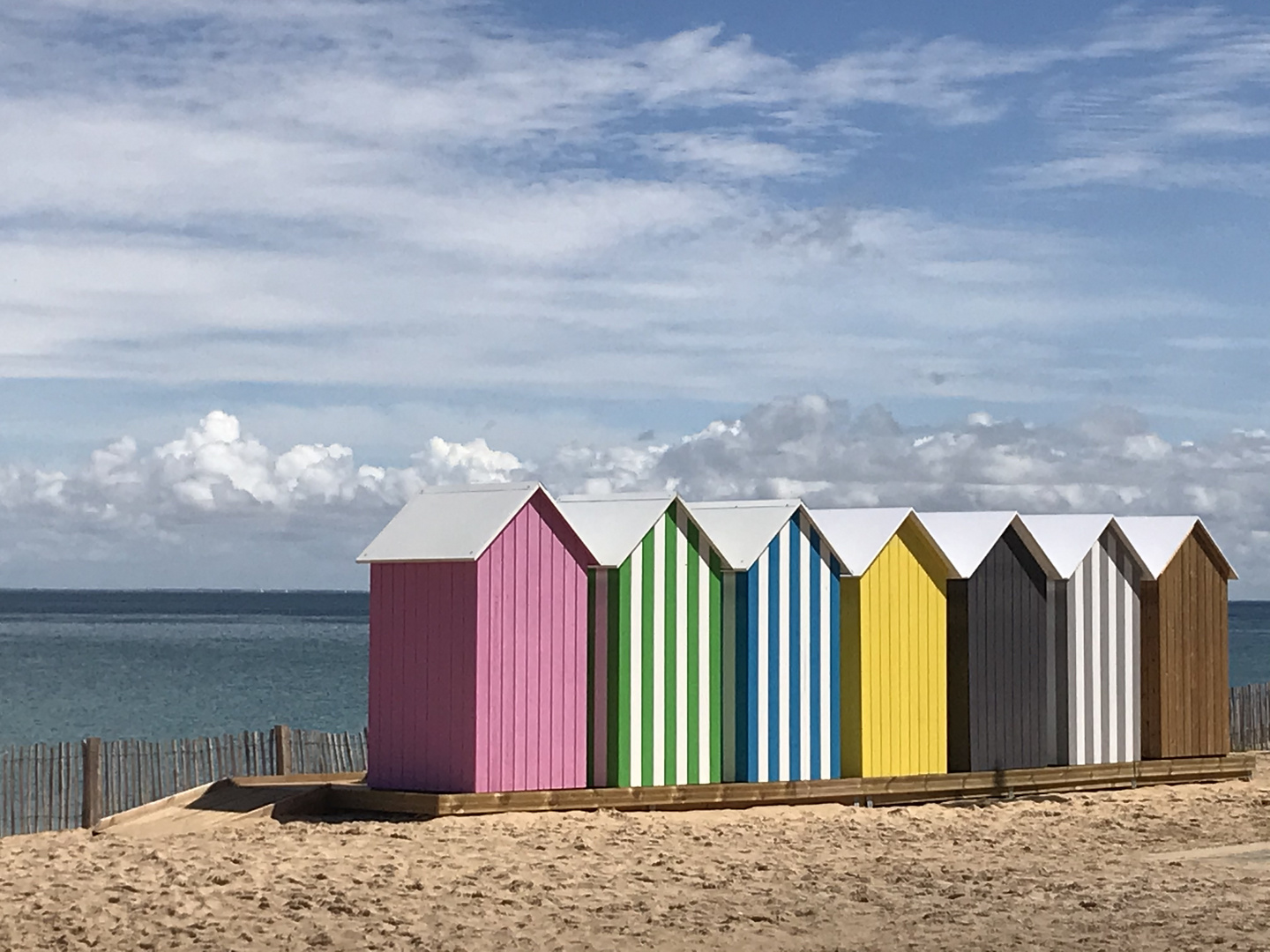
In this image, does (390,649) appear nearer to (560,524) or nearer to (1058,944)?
(560,524)

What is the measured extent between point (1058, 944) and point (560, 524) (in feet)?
22.5

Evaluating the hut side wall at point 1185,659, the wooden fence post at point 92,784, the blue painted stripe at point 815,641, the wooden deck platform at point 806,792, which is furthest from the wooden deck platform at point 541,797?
the hut side wall at point 1185,659

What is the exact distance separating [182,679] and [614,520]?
56.6 meters

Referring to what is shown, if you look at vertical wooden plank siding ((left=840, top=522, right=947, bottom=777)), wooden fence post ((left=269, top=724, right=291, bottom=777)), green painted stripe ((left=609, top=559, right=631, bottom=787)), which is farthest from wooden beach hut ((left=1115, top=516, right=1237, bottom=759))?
wooden fence post ((left=269, top=724, right=291, bottom=777))

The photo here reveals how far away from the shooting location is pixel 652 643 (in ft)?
55.5

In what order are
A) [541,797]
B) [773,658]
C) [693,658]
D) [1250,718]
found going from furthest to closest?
[1250,718]
[773,658]
[693,658]
[541,797]

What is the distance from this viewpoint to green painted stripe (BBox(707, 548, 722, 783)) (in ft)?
56.7

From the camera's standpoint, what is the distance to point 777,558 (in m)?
17.7

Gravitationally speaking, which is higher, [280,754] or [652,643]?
[652,643]

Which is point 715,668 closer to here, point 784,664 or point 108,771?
point 784,664

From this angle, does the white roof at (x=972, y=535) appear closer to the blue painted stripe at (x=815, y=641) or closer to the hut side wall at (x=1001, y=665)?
the hut side wall at (x=1001, y=665)

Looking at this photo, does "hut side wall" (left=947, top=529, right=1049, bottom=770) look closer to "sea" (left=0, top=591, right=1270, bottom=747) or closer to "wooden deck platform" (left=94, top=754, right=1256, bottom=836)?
"wooden deck platform" (left=94, top=754, right=1256, bottom=836)

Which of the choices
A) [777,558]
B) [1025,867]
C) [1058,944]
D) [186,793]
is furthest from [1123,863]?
[186,793]

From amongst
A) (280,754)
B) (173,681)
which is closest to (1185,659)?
(280,754)
